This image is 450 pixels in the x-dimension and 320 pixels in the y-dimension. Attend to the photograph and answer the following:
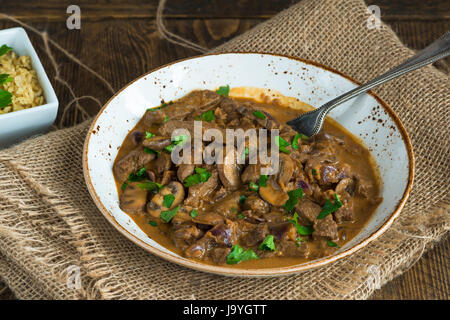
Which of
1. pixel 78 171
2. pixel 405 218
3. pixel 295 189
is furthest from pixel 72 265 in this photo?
pixel 405 218

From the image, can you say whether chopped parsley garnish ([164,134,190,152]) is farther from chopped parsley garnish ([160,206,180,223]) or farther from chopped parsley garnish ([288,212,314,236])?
chopped parsley garnish ([288,212,314,236])

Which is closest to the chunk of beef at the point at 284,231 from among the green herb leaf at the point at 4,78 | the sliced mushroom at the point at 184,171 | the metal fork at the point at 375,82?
the sliced mushroom at the point at 184,171

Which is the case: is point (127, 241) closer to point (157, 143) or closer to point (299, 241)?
point (157, 143)

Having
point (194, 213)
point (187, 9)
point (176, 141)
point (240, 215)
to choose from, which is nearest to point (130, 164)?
point (176, 141)

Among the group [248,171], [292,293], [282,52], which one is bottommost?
[292,293]

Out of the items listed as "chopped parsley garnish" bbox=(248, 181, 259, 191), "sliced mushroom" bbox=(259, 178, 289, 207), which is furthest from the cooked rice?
"sliced mushroom" bbox=(259, 178, 289, 207)

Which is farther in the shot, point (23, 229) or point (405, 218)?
point (405, 218)

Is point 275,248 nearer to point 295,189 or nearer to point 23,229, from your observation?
point 295,189
